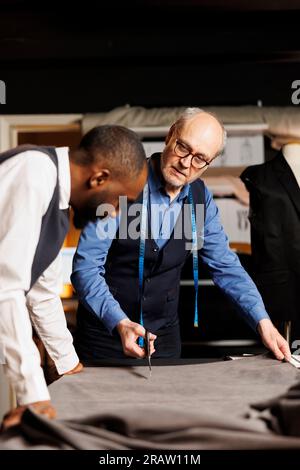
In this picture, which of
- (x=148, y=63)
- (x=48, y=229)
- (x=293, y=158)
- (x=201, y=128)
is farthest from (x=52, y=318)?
(x=148, y=63)

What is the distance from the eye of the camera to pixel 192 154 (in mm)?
2129

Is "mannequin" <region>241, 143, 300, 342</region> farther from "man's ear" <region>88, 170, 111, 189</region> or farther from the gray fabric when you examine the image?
"man's ear" <region>88, 170, 111, 189</region>

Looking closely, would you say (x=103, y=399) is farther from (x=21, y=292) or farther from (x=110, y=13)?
(x=110, y=13)

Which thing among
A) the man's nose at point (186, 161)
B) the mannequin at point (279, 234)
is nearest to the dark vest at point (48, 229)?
the man's nose at point (186, 161)

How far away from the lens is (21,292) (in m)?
1.31

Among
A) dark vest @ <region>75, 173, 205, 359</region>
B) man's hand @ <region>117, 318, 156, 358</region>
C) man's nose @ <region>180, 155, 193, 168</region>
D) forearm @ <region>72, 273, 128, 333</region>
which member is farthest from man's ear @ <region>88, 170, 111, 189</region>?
dark vest @ <region>75, 173, 205, 359</region>

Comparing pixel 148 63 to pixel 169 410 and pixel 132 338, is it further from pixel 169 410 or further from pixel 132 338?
pixel 169 410

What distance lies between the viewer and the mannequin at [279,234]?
338 cm

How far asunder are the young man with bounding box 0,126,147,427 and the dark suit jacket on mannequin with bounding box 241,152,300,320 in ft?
6.61

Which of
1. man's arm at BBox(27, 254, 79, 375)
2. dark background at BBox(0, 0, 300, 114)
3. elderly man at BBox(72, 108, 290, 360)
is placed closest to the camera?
man's arm at BBox(27, 254, 79, 375)

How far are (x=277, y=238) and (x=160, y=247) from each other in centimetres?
124

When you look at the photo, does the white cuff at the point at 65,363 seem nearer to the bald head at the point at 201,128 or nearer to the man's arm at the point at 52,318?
the man's arm at the point at 52,318

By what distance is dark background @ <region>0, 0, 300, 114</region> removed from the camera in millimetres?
3650
